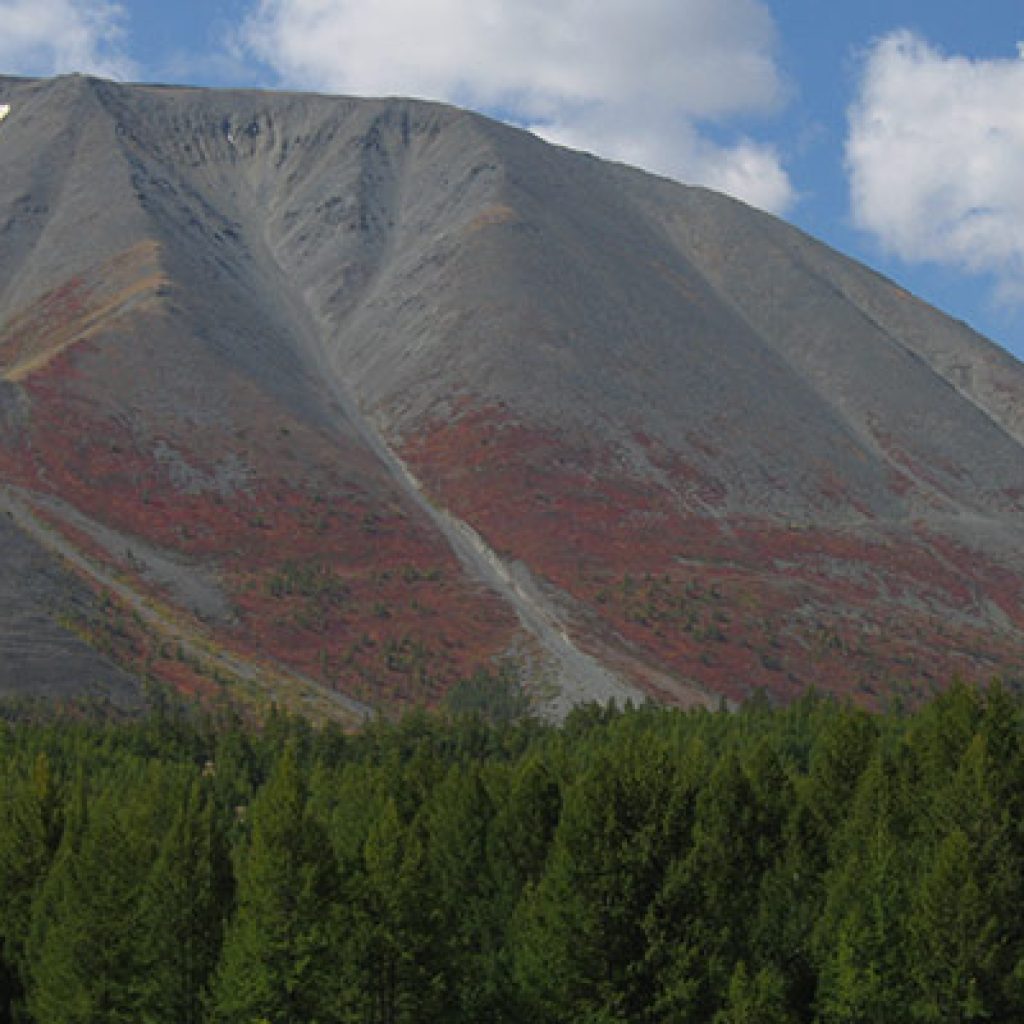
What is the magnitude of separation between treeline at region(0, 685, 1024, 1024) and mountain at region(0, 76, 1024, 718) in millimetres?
52242

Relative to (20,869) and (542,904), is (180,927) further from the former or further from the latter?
(542,904)

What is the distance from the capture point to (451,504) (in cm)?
14700

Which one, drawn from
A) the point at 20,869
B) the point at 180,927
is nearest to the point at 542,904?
the point at 180,927

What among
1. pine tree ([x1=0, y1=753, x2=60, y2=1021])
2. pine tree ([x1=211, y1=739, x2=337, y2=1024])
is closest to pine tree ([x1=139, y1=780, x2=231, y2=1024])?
pine tree ([x1=211, y1=739, x2=337, y2=1024])

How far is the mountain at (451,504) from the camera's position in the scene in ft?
361

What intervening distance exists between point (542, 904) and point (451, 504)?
11066 cm

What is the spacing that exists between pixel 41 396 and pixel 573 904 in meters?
120

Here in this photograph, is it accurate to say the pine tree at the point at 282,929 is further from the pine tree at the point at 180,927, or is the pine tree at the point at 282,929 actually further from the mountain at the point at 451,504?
the mountain at the point at 451,504

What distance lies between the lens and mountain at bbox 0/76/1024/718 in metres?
110

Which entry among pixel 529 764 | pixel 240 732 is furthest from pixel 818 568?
pixel 529 764

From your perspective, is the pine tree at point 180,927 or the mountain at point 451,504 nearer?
the pine tree at point 180,927

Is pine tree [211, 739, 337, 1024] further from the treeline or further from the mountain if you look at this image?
the mountain

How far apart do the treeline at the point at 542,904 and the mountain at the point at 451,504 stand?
2057 inches

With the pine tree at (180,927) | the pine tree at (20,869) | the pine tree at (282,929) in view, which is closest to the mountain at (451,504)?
the pine tree at (20,869)
